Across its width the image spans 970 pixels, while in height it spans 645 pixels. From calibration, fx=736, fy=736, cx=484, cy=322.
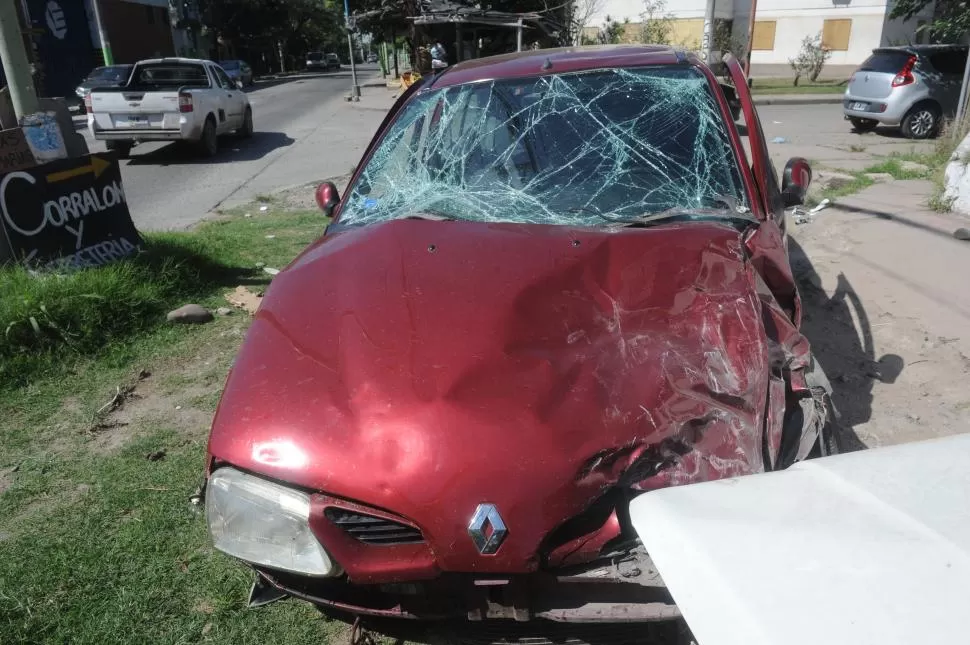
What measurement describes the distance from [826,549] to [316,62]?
66.8 m

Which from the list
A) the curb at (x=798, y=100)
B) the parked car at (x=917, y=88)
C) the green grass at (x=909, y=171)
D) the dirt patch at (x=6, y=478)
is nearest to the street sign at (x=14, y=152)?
the dirt patch at (x=6, y=478)

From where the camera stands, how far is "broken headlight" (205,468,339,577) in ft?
6.08

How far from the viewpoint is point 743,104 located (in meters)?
3.44

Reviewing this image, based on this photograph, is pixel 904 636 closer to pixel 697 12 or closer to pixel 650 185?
pixel 650 185

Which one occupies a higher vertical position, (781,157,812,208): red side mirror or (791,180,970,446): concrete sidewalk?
(781,157,812,208): red side mirror

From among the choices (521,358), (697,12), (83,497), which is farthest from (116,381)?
(697,12)

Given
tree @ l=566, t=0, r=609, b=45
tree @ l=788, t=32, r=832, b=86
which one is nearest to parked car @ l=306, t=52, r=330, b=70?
tree @ l=566, t=0, r=609, b=45

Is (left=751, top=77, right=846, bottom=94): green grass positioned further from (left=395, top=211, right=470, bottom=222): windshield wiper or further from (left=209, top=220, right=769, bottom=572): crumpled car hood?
(left=209, top=220, right=769, bottom=572): crumpled car hood

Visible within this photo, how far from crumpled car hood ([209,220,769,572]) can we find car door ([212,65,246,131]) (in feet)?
40.3

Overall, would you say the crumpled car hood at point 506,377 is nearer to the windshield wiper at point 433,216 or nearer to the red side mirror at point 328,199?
the windshield wiper at point 433,216

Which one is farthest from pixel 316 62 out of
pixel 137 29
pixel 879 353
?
pixel 879 353

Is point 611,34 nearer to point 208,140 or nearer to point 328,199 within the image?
point 208,140

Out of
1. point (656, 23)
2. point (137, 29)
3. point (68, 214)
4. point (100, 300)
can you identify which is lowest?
point (100, 300)

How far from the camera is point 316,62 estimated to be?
204 feet
